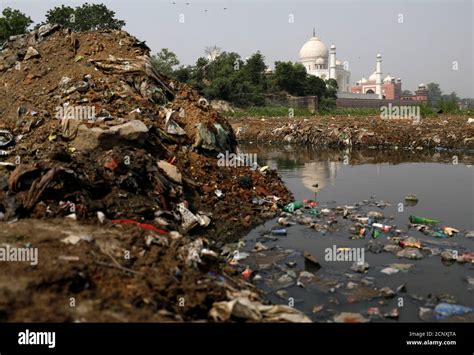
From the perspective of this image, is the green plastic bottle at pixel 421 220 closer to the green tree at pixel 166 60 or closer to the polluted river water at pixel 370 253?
the polluted river water at pixel 370 253

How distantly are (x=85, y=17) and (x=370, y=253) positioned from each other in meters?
32.6

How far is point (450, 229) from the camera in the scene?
6.38 meters

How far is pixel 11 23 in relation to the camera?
87.4ft

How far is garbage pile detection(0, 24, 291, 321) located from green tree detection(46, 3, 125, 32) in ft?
72.6

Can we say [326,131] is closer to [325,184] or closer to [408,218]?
[325,184]

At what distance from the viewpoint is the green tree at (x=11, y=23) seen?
86.3 feet

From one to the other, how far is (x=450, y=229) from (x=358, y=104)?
52064 mm

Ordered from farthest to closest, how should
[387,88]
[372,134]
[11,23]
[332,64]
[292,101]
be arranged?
[387,88], [332,64], [292,101], [11,23], [372,134]

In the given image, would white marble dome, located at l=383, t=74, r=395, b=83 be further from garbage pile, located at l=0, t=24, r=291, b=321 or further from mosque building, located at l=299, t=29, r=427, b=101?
garbage pile, located at l=0, t=24, r=291, b=321

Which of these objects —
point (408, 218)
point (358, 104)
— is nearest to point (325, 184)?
point (408, 218)

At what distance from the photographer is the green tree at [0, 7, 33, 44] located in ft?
86.3

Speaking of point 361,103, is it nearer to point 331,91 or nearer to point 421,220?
point 331,91

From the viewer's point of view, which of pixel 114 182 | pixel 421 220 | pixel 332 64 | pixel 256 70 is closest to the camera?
pixel 114 182

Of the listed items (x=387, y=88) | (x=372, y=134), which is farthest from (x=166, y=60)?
Answer: (x=387, y=88)
